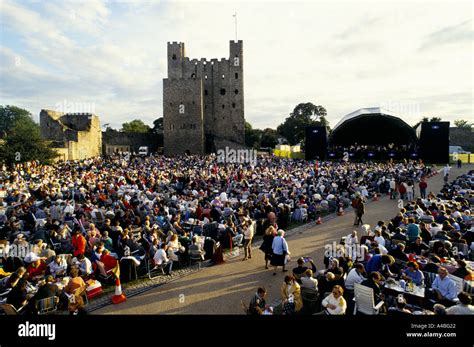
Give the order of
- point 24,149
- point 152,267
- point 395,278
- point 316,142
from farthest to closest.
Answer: point 316,142 < point 24,149 < point 152,267 < point 395,278

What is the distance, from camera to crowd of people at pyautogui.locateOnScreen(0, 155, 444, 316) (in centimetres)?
657

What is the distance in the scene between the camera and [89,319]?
9.96 ft

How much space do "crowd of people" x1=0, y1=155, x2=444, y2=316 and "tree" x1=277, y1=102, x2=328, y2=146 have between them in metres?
48.2

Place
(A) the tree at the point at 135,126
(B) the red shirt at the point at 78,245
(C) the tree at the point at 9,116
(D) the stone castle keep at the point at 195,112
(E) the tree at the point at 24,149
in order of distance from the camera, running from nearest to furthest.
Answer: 1. (B) the red shirt at the point at 78,245
2. (E) the tree at the point at 24,149
3. (D) the stone castle keep at the point at 195,112
4. (C) the tree at the point at 9,116
5. (A) the tree at the point at 135,126

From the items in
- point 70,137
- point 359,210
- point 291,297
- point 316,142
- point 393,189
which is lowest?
point 291,297

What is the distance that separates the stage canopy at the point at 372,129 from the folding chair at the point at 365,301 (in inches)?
1167

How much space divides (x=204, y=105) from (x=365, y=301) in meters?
50.7

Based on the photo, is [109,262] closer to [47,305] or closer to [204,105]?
[47,305]

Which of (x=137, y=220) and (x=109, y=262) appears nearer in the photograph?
(x=109, y=262)

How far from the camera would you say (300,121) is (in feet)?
217

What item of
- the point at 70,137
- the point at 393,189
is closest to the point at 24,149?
the point at 70,137

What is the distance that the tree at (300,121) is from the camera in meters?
65.9

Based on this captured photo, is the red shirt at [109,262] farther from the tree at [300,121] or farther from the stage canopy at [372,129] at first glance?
the tree at [300,121]

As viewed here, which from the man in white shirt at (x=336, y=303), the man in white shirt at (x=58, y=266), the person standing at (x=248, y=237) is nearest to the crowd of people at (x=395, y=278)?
the man in white shirt at (x=336, y=303)
